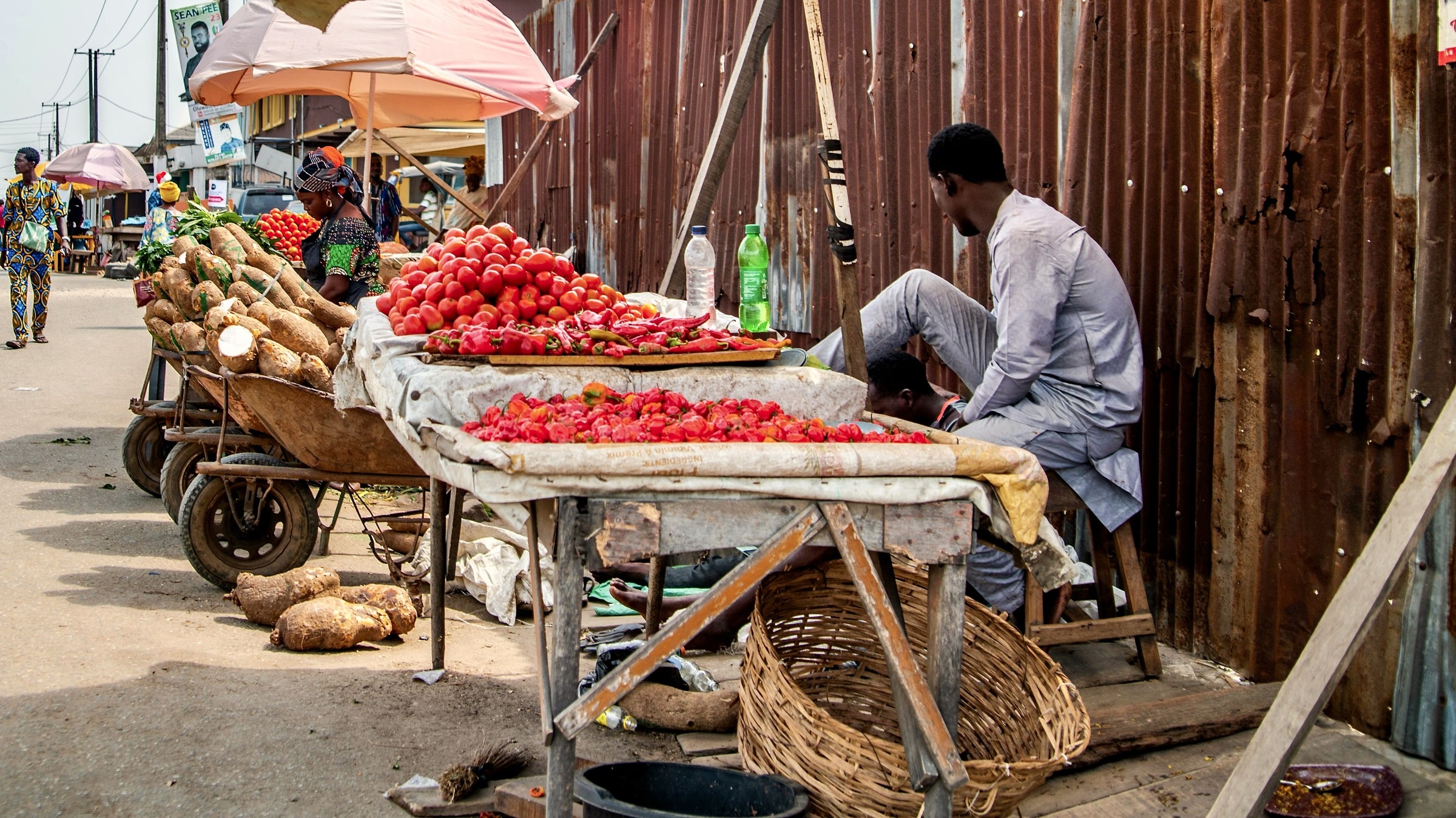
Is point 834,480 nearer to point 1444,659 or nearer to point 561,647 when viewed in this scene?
point 561,647

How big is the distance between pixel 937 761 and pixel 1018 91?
324 cm

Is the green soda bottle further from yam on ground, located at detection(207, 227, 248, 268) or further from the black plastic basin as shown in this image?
yam on ground, located at detection(207, 227, 248, 268)

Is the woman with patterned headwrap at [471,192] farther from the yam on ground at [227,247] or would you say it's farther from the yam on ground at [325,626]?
the yam on ground at [325,626]

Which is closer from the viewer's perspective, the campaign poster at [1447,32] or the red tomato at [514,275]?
the campaign poster at [1447,32]

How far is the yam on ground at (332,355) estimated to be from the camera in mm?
5797

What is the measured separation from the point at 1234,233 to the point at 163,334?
577cm

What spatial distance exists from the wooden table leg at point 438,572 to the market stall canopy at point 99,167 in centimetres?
2708

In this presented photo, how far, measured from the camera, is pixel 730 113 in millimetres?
4770

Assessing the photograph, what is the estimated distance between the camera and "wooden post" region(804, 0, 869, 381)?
11.6 ft

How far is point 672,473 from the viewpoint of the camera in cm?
244

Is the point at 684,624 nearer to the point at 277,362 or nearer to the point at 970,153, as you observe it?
the point at 970,153

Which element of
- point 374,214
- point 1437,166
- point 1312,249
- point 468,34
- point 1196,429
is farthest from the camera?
point 374,214

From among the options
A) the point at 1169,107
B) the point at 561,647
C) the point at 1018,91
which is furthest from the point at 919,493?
the point at 1018,91

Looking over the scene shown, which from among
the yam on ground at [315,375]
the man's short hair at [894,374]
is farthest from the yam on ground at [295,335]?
the man's short hair at [894,374]
